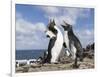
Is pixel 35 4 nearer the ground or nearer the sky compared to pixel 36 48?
nearer the sky

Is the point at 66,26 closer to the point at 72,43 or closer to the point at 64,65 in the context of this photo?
the point at 72,43

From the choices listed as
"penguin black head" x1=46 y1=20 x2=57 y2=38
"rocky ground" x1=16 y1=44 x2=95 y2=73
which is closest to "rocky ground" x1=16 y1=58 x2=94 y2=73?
"rocky ground" x1=16 y1=44 x2=95 y2=73

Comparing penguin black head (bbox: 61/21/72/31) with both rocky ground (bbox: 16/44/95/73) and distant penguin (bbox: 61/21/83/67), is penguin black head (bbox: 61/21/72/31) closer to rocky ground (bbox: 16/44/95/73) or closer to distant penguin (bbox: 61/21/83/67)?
distant penguin (bbox: 61/21/83/67)

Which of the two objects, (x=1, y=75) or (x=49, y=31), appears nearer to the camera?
(x=1, y=75)

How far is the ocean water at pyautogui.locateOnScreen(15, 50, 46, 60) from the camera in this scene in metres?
2.14

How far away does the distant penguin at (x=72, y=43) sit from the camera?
91.1 inches

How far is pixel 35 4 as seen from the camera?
2.21 metres

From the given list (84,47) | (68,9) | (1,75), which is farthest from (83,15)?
(1,75)

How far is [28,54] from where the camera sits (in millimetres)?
2168

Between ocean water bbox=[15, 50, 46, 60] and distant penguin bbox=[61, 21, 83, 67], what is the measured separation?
289 millimetres

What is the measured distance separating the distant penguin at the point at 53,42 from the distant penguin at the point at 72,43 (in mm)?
67

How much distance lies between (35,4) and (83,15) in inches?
21.2
